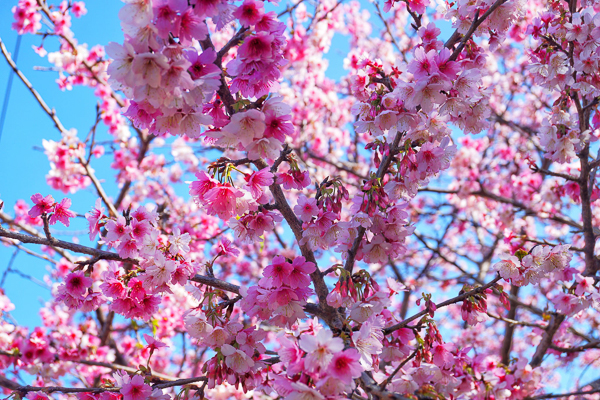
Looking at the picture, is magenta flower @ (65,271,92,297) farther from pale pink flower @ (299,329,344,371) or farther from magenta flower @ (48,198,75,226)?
pale pink flower @ (299,329,344,371)

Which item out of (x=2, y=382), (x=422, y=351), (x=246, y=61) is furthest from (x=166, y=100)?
(x=2, y=382)

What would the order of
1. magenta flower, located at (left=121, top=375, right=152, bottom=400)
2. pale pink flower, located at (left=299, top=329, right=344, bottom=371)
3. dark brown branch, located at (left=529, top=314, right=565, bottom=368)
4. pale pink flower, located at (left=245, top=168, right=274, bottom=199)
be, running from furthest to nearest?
dark brown branch, located at (left=529, top=314, right=565, bottom=368), magenta flower, located at (left=121, top=375, right=152, bottom=400), pale pink flower, located at (left=245, top=168, right=274, bottom=199), pale pink flower, located at (left=299, top=329, right=344, bottom=371)

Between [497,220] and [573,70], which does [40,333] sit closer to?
[573,70]

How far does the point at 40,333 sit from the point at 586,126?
5091 mm

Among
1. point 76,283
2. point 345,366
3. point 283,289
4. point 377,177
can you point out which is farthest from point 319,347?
point 76,283

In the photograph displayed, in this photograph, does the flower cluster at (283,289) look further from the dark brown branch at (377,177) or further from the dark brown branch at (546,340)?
the dark brown branch at (546,340)

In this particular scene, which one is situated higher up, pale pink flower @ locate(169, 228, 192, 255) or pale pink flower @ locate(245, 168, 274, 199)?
pale pink flower @ locate(245, 168, 274, 199)

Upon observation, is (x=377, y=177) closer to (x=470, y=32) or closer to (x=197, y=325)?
(x=470, y=32)

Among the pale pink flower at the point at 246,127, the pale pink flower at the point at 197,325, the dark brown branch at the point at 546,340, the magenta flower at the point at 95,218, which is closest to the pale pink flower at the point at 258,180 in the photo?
the pale pink flower at the point at 246,127

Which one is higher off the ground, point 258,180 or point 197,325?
Answer: point 258,180

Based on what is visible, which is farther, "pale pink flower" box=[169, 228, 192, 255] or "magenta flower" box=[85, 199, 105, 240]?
"magenta flower" box=[85, 199, 105, 240]

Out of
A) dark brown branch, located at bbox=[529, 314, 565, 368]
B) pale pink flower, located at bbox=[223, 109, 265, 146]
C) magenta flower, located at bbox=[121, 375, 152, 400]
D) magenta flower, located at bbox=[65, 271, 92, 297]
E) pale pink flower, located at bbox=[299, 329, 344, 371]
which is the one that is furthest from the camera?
dark brown branch, located at bbox=[529, 314, 565, 368]

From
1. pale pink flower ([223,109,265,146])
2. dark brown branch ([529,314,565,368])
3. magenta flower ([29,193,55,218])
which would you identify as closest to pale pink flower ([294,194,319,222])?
pale pink flower ([223,109,265,146])

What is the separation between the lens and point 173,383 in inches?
77.7
